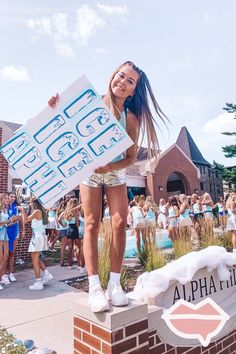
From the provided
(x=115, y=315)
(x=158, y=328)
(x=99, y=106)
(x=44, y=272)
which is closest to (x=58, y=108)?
(x=99, y=106)

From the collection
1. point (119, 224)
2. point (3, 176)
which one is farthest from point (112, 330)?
point (3, 176)

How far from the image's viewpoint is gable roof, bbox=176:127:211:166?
3497cm

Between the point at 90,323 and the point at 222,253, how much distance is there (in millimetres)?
1881

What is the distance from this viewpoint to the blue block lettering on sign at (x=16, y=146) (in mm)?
2166

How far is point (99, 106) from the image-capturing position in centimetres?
214

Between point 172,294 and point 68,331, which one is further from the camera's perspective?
point 68,331

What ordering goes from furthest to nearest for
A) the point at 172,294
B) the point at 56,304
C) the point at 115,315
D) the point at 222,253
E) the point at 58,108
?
the point at 56,304 → the point at 222,253 → the point at 172,294 → the point at 58,108 → the point at 115,315

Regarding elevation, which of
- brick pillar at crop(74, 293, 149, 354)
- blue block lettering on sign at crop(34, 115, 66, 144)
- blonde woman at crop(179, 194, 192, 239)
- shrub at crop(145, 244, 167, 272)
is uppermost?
blue block lettering on sign at crop(34, 115, 66, 144)

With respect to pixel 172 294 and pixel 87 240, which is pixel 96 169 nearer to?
pixel 87 240

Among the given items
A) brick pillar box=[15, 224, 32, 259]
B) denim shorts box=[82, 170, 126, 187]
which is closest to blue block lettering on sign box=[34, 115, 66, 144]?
denim shorts box=[82, 170, 126, 187]

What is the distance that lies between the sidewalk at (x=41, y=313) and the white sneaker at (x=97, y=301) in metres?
1.40

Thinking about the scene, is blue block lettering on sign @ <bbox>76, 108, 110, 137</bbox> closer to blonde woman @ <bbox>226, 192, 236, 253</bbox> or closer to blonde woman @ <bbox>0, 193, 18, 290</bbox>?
blonde woman @ <bbox>0, 193, 18, 290</bbox>

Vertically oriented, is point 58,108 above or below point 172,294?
above

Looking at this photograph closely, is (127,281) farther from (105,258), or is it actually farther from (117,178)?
(117,178)
